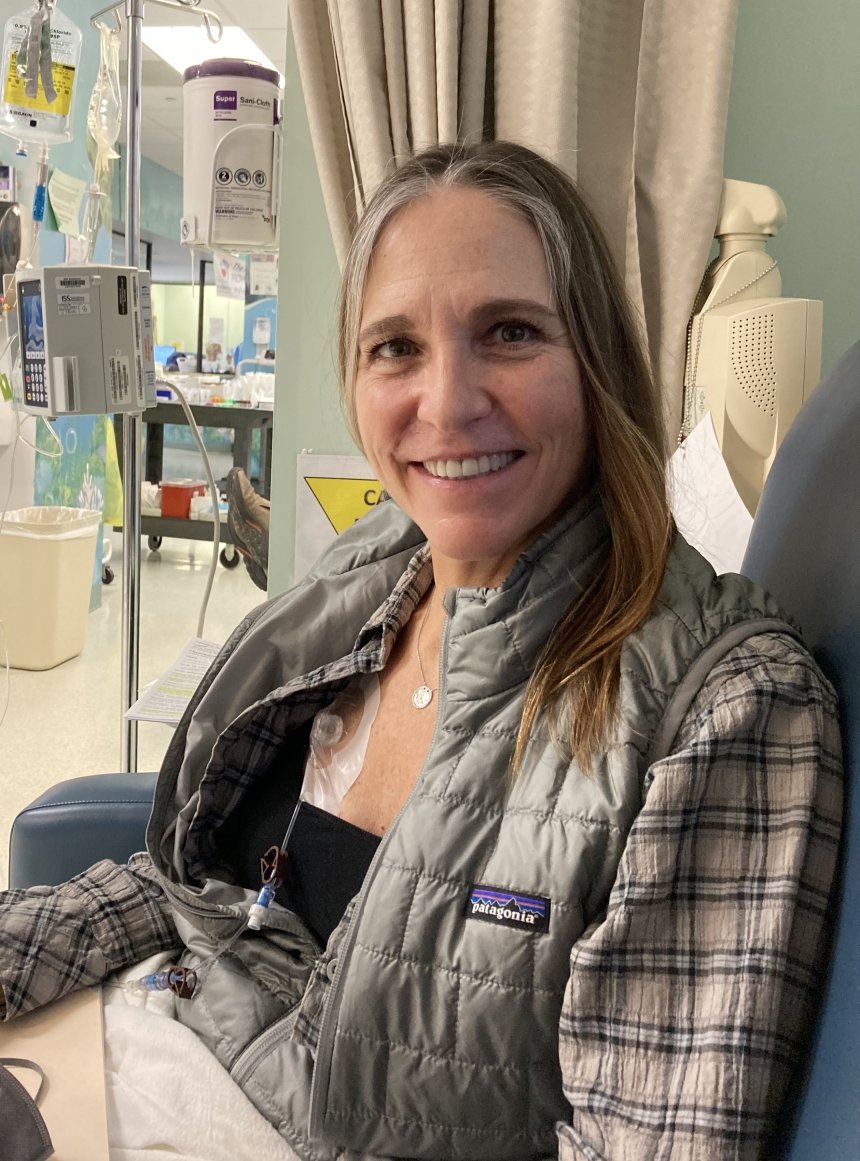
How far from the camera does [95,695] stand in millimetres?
3570

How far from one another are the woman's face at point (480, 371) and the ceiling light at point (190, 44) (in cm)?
469

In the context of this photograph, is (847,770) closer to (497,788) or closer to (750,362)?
(497,788)

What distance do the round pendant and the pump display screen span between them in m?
0.95

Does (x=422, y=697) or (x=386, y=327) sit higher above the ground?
(x=386, y=327)

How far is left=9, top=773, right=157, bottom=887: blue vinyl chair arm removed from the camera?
1213mm

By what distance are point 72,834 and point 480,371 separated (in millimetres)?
788

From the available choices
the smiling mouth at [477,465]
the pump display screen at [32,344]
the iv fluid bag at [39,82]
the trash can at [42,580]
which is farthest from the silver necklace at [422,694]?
the trash can at [42,580]

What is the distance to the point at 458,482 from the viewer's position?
3.05ft

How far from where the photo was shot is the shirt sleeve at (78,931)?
98cm

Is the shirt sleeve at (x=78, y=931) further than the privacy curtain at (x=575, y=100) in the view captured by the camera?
No

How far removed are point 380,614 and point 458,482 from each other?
269mm

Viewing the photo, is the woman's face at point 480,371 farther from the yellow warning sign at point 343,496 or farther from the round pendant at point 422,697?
the yellow warning sign at point 343,496

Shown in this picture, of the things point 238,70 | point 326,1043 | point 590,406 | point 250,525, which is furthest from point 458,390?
point 250,525

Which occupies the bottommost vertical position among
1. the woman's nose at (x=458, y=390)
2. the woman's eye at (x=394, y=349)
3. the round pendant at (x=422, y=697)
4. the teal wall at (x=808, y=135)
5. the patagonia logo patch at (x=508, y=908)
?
the patagonia logo patch at (x=508, y=908)
